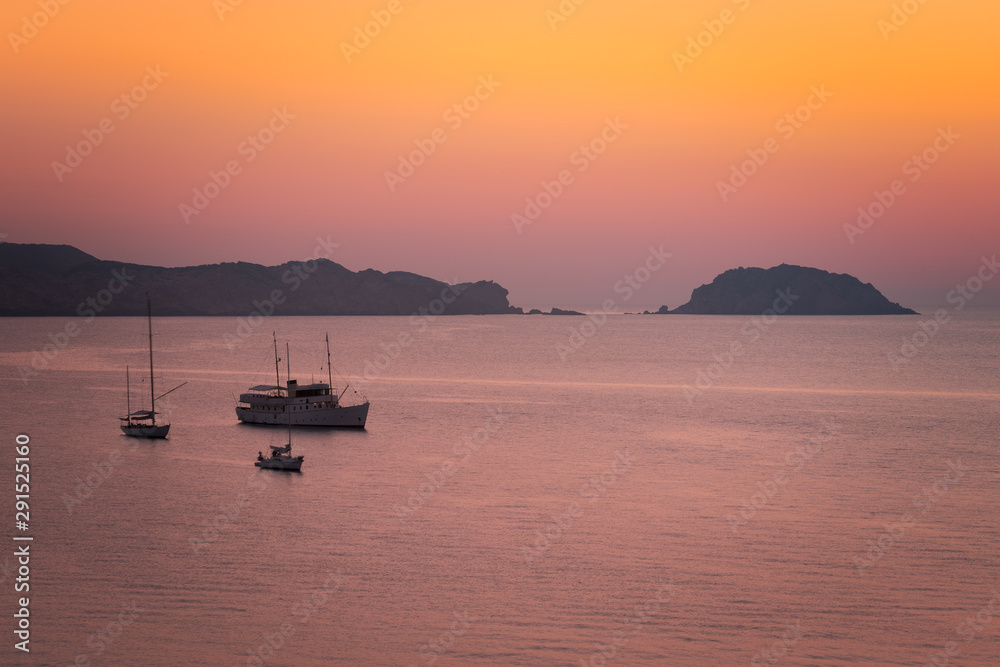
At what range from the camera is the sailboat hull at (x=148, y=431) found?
62656 millimetres

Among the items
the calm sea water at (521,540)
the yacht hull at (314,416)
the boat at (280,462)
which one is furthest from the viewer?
the yacht hull at (314,416)

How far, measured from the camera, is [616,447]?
59.1 meters

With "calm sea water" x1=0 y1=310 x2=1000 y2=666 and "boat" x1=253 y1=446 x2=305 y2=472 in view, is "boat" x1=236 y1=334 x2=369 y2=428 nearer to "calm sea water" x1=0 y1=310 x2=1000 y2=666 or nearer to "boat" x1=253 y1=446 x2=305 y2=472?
"calm sea water" x1=0 y1=310 x2=1000 y2=666

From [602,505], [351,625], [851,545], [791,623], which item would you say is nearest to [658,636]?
[791,623]

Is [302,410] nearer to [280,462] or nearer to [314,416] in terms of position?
[314,416]

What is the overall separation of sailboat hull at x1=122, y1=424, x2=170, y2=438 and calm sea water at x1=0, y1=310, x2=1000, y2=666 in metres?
1.75

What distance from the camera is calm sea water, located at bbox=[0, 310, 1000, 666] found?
2589 centimetres

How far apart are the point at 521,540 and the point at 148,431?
124 ft

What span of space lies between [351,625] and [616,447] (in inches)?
1358

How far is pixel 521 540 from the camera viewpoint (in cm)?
3547

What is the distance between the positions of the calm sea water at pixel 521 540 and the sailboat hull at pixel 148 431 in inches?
69.0

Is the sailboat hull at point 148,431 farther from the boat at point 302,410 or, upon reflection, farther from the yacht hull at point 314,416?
the yacht hull at point 314,416

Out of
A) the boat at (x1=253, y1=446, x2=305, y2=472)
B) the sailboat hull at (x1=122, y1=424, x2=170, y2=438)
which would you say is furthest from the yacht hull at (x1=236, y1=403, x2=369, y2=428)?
the boat at (x1=253, y1=446, x2=305, y2=472)

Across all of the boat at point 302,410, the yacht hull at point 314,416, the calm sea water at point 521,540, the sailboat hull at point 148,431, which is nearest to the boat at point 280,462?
the calm sea water at point 521,540
